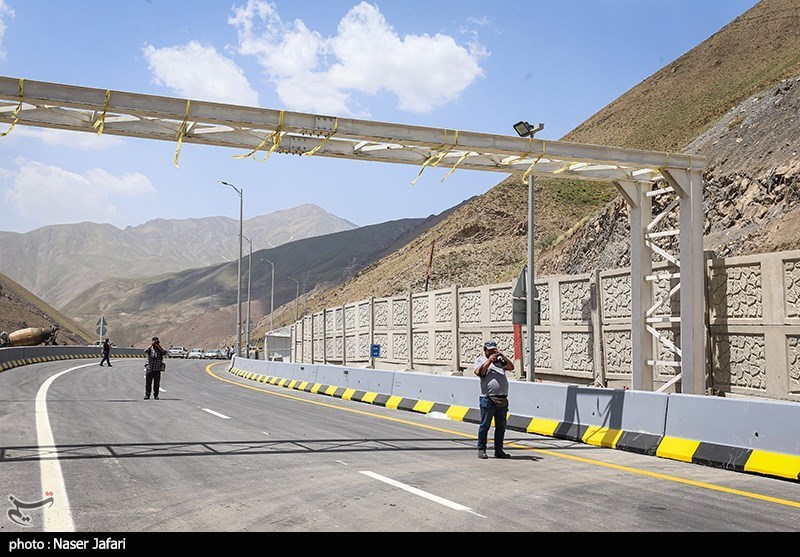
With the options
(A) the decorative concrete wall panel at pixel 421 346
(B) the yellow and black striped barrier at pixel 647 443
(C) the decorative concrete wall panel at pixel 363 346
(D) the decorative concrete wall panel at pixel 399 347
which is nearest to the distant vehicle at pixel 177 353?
(C) the decorative concrete wall panel at pixel 363 346

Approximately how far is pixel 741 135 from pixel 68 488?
111 ft

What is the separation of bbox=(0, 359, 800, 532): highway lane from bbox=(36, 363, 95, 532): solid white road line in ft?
0.18

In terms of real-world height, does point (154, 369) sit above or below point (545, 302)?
below

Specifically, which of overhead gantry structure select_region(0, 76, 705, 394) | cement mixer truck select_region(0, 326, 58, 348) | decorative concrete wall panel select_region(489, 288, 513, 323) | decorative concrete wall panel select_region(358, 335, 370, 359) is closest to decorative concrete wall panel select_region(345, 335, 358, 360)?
decorative concrete wall panel select_region(358, 335, 370, 359)

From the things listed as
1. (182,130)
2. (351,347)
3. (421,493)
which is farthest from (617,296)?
(351,347)

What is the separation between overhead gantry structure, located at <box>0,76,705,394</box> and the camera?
42.9ft

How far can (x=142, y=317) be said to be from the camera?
7844 inches

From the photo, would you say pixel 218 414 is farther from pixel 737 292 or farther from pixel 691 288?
pixel 737 292

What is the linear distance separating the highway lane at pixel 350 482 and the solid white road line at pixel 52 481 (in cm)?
6

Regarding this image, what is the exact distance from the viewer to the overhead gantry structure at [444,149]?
13078 mm

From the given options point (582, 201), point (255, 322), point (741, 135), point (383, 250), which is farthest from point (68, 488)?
point (255, 322)

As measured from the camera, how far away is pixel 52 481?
30.1 ft

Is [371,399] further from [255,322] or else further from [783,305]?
[255,322]

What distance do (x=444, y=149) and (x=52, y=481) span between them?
9219 millimetres
